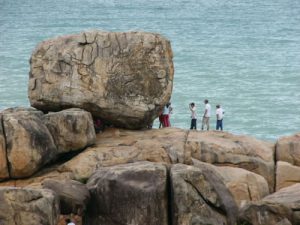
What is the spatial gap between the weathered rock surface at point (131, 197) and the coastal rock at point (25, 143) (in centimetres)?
520

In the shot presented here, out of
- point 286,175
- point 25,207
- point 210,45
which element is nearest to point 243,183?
point 286,175

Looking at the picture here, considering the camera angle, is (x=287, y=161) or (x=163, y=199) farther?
(x=287, y=161)

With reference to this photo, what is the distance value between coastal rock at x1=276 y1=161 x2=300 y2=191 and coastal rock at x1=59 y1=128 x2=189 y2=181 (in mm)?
3342

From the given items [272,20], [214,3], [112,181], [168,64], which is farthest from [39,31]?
[112,181]

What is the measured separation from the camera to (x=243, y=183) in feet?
107

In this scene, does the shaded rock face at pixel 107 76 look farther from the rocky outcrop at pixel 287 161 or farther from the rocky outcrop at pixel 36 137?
the rocky outcrop at pixel 287 161

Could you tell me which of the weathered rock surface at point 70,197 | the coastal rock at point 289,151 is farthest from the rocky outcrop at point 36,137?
the coastal rock at point 289,151

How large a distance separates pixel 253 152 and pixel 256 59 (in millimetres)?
70329

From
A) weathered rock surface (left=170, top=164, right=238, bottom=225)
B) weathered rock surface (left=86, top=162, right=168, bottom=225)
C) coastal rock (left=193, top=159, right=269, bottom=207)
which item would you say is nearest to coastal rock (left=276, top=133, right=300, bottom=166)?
coastal rock (left=193, top=159, right=269, bottom=207)

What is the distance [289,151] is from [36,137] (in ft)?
30.6

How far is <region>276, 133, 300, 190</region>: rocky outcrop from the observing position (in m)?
34.4

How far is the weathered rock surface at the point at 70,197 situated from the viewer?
1094 inches

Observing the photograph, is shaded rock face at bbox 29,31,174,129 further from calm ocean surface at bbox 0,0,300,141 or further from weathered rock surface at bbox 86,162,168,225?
calm ocean surface at bbox 0,0,300,141

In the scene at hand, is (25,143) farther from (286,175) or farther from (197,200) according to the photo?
(286,175)
